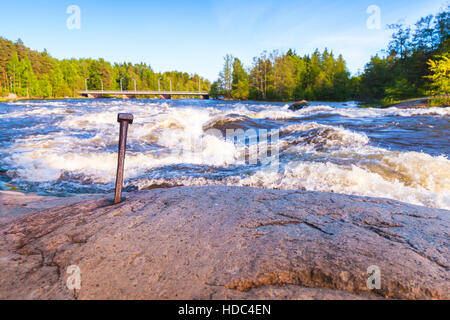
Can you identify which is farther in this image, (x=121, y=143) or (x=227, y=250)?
(x=121, y=143)

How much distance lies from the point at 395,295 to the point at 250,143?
24.4 ft

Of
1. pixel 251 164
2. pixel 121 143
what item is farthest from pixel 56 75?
pixel 121 143

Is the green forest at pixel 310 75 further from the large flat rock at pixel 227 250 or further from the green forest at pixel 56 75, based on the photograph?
the large flat rock at pixel 227 250

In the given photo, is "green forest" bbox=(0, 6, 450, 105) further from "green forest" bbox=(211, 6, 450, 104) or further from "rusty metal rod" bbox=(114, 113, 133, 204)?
"rusty metal rod" bbox=(114, 113, 133, 204)

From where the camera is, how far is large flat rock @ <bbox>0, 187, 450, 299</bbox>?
1285 mm

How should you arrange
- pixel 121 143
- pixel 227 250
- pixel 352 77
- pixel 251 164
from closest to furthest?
pixel 227 250
pixel 121 143
pixel 251 164
pixel 352 77

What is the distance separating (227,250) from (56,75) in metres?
93.9

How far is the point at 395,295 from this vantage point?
124 centimetres

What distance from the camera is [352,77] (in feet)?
229

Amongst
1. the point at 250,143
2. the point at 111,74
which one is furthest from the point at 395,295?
the point at 111,74

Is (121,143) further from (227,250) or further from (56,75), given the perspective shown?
(56,75)

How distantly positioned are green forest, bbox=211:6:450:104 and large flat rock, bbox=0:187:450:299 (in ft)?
73.2

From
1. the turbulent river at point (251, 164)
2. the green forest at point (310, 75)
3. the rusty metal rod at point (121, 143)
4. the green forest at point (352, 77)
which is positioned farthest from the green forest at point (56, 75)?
the rusty metal rod at point (121, 143)
